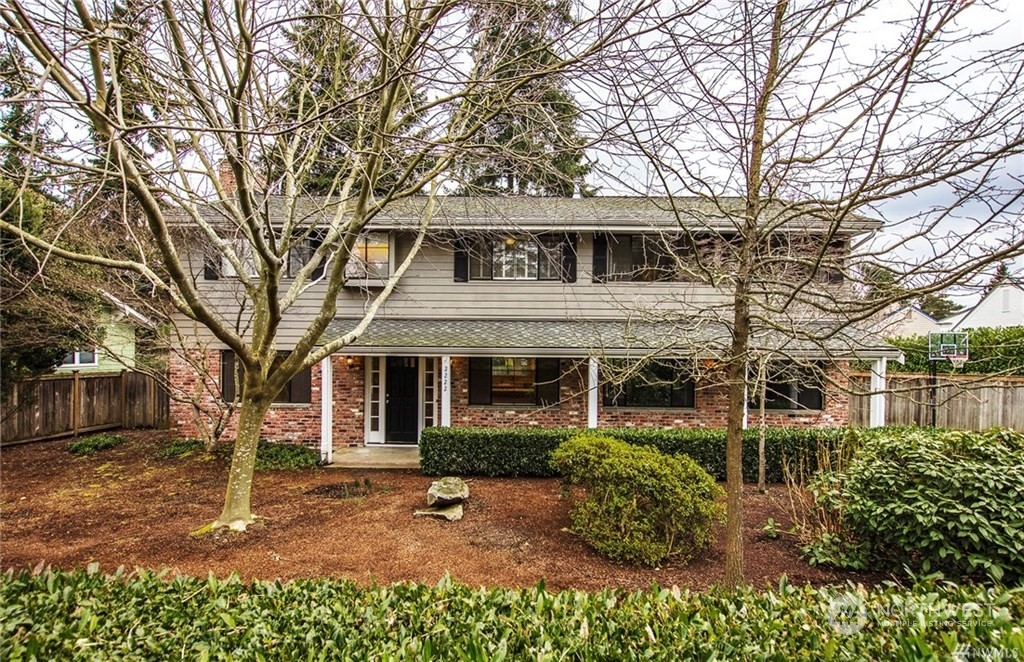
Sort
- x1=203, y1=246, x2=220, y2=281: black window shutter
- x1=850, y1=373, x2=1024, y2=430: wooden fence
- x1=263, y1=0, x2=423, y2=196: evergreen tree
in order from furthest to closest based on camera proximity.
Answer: x1=850, y1=373, x2=1024, y2=430: wooden fence
x1=203, y1=246, x2=220, y2=281: black window shutter
x1=263, y1=0, x2=423, y2=196: evergreen tree

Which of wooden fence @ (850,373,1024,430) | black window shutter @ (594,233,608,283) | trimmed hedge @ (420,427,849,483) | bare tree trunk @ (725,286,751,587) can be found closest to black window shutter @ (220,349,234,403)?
trimmed hedge @ (420,427,849,483)

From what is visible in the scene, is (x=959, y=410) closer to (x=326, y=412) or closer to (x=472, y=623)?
(x=472, y=623)

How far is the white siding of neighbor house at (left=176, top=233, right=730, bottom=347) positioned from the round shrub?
619 centimetres

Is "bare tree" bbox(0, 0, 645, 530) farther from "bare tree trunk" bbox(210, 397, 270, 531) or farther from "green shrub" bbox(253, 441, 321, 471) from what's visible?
"green shrub" bbox(253, 441, 321, 471)

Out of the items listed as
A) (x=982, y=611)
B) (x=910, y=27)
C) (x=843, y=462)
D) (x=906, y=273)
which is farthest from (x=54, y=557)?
(x=843, y=462)

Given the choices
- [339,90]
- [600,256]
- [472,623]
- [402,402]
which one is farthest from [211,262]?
[472,623]

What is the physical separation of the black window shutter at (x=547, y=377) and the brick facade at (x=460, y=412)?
0.19 meters

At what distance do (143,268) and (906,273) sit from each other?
6.66m

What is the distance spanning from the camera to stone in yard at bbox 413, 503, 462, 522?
21.1ft

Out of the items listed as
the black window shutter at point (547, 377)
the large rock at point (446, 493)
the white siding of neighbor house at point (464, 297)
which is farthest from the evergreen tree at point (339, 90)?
the black window shutter at point (547, 377)

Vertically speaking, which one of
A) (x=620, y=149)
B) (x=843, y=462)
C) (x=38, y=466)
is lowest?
(x=38, y=466)

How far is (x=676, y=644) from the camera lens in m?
2.24

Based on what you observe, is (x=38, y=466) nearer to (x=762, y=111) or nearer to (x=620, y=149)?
(x=620, y=149)

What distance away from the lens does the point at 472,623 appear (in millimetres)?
2406
